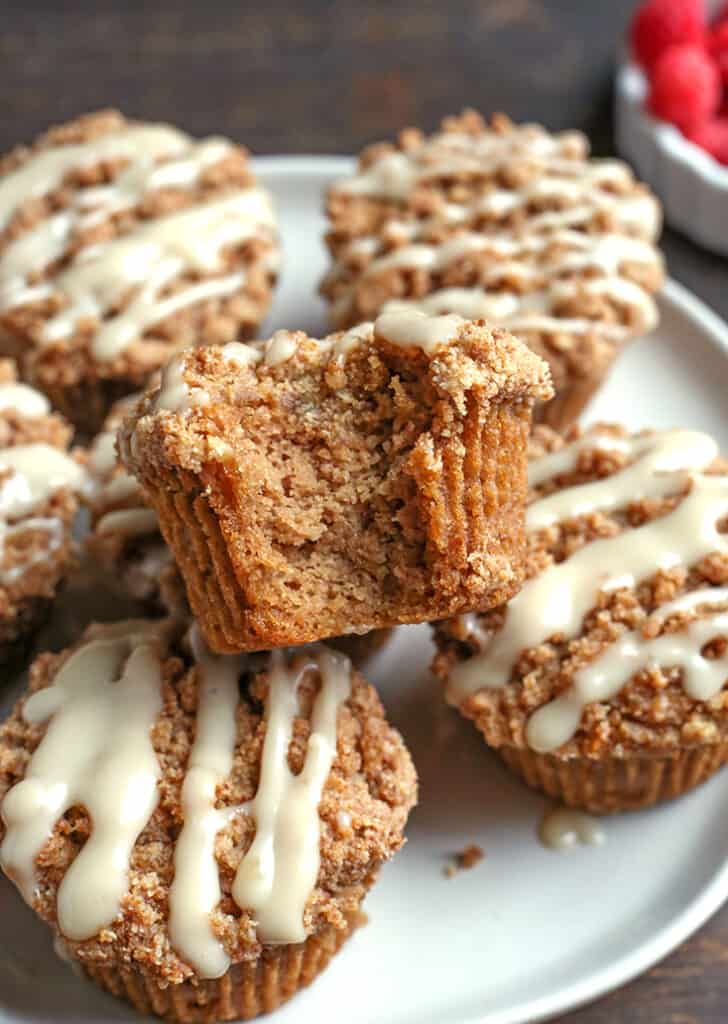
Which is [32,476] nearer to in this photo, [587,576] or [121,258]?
[121,258]

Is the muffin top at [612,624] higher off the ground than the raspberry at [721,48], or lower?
lower

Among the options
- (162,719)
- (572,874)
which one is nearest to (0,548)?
(162,719)

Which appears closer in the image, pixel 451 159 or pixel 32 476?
pixel 32 476

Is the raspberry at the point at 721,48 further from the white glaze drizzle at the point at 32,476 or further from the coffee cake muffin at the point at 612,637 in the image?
the white glaze drizzle at the point at 32,476

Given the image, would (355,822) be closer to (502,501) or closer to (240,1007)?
(240,1007)

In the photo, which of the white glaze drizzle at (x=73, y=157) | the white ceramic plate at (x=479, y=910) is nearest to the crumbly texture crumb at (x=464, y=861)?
the white ceramic plate at (x=479, y=910)

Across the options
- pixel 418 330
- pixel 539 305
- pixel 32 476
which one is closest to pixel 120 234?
pixel 32 476
